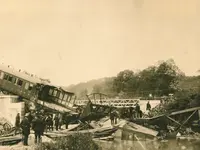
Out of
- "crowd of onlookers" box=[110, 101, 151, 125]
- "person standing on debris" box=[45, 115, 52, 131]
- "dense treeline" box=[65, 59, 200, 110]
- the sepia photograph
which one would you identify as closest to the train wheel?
the sepia photograph

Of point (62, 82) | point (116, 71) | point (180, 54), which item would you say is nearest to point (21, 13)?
point (62, 82)

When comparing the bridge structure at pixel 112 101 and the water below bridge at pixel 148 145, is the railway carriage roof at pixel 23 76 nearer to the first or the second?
the bridge structure at pixel 112 101

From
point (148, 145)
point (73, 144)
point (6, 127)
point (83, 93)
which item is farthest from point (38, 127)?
point (148, 145)

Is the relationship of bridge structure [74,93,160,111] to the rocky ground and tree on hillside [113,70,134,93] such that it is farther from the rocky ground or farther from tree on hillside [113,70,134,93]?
the rocky ground

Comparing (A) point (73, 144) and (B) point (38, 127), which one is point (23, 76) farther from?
(A) point (73, 144)

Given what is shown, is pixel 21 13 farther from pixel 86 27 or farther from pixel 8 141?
pixel 8 141

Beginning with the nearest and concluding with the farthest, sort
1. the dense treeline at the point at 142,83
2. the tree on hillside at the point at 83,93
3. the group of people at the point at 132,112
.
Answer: the dense treeline at the point at 142,83 → the group of people at the point at 132,112 → the tree on hillside at the point at 83,93

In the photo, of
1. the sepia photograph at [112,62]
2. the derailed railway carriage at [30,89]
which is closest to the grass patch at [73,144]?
the sepia photograph at [112,62]
